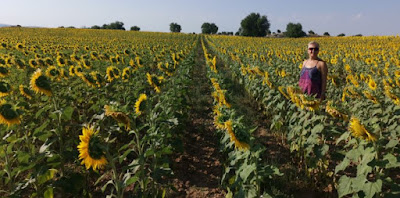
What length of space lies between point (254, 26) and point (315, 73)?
6874 cm

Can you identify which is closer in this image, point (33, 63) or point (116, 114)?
point (116, 114)

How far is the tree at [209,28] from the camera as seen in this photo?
85.1 metres

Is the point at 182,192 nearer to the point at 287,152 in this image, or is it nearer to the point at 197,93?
the point at 287,152

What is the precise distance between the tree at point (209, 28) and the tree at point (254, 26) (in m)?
16.8

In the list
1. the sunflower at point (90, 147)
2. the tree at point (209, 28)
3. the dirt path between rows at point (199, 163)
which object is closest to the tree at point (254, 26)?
the tree at point (209, 28)

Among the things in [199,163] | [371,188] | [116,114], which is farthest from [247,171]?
[199,163]

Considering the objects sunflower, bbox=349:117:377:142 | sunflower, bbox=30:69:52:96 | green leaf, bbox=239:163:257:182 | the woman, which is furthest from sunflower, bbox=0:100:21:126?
the woman

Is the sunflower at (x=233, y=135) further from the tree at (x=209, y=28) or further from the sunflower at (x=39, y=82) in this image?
the tree at (x=209, y=28)

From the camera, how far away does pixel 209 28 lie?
86.0 metres

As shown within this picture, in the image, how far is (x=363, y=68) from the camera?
10.1m

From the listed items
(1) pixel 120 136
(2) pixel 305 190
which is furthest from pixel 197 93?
(2) pixel 305 190

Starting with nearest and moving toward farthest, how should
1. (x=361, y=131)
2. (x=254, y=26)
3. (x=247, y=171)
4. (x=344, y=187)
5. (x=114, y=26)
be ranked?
1. (x=361, y=131)
2. (x=247, y=171)
3. (x=344, y=187)
4. (x=254, y=26)
5. (x=114, y=26)

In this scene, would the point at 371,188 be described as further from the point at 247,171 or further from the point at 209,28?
the point at 209,28

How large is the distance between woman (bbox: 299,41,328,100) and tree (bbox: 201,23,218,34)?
8268 centimetres
